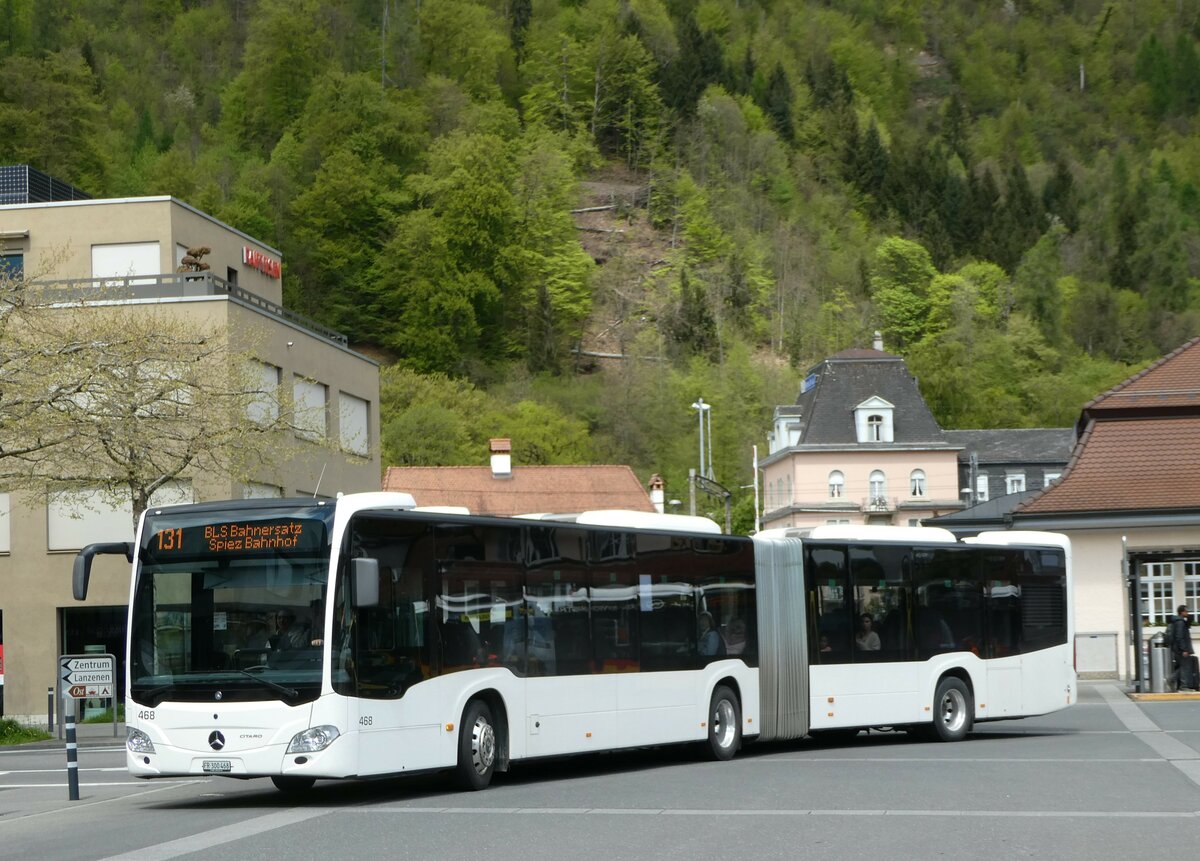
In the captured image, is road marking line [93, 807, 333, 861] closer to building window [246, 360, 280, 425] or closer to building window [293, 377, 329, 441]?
building window [246, 360, 280, 425]

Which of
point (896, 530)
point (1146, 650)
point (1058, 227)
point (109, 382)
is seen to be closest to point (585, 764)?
point (896, 530)

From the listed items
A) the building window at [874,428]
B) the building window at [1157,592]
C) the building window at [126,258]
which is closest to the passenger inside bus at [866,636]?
the building window at [1157,592]

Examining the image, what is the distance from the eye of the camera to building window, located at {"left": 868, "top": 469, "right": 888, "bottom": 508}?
91250 millimetres

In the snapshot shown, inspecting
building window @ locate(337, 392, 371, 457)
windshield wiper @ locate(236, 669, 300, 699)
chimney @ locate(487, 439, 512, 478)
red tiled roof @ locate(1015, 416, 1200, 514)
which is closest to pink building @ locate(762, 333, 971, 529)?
chimney @ locate(487, 439, 512, 478)

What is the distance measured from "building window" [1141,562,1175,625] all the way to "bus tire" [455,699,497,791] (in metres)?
27.0

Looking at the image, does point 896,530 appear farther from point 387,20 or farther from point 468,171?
point 387,20

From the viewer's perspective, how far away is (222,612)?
629 inches

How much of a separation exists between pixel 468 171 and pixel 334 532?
104318 millimetres

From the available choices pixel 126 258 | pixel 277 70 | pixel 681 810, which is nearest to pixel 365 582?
pixel 681 810

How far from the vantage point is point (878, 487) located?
91.8 metres

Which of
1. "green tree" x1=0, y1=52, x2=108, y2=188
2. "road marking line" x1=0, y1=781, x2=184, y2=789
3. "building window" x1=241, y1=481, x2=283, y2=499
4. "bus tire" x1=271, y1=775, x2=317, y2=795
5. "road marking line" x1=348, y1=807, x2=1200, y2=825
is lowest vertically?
"road marking line" x1=0, y1=781, x2=184, y2=789

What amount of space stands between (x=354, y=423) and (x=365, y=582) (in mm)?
33540

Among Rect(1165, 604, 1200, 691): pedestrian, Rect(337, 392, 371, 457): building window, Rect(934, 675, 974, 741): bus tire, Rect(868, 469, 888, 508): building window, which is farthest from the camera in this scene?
Rect(868, 469, 888, 508): building window

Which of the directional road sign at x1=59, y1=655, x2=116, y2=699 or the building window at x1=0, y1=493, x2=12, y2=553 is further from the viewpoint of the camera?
the building window at x1=0, y1=493, x2=12, y2=553
